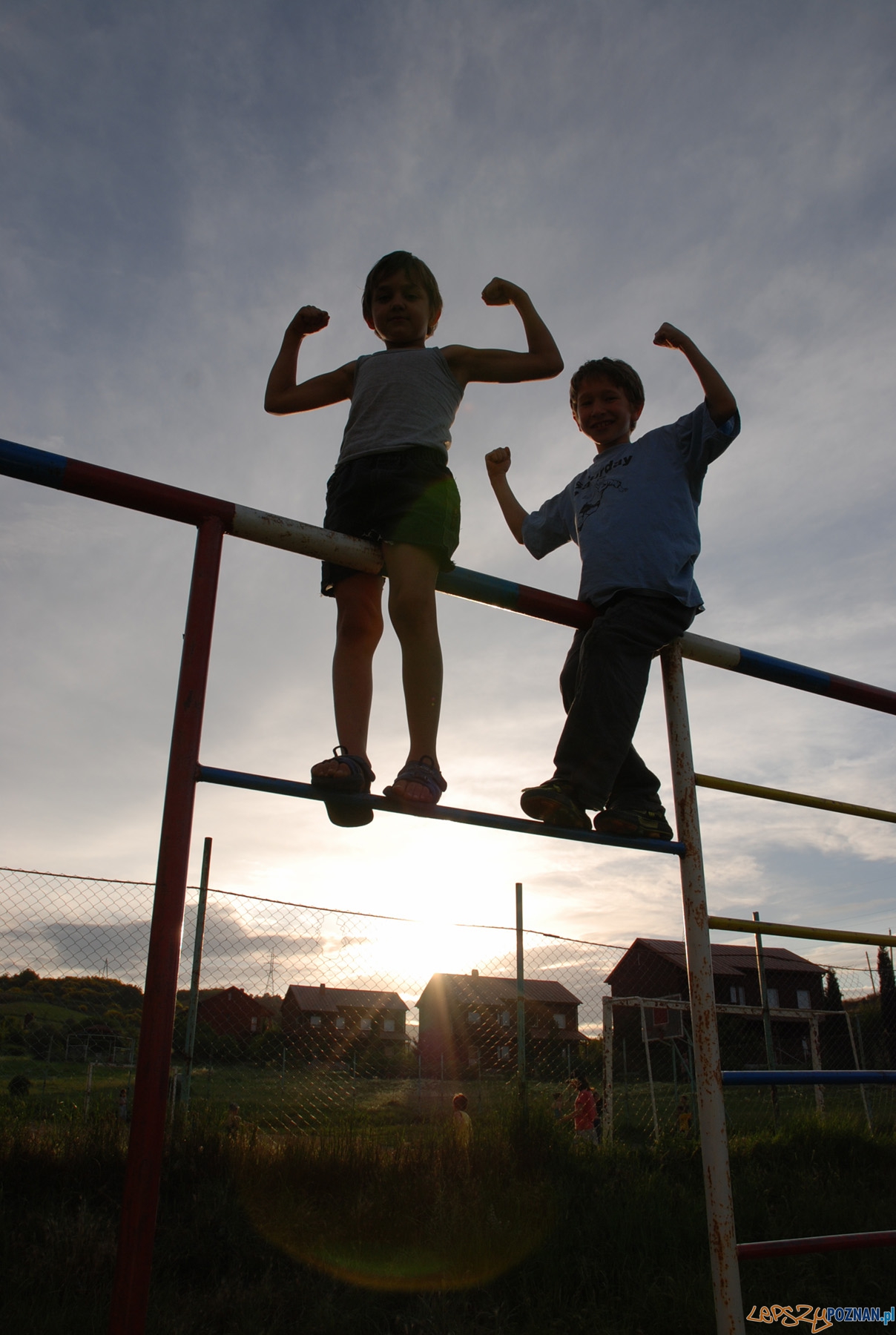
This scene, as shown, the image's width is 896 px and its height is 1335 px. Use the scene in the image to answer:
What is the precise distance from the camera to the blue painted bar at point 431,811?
1.28 meters

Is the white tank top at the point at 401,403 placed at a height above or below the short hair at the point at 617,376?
below

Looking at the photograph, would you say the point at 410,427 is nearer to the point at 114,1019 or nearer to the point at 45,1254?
the point at 45,1254

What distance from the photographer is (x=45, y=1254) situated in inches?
95.5

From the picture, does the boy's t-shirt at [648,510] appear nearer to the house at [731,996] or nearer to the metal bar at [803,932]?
the metal bar at [803,932]

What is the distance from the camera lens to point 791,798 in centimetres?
204

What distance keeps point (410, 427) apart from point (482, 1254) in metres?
2.43

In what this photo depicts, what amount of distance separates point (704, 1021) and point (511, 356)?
1.53m

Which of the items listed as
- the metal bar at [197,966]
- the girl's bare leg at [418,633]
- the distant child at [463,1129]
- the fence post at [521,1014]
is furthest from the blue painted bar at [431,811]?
the metal bar at [197,966]

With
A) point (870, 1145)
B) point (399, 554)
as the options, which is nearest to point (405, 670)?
point (399, 554)

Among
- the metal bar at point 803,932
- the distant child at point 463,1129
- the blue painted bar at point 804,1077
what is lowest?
the distant child at point 463,1129

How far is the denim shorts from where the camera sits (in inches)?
68.1

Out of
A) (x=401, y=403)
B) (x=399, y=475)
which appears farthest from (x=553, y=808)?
(x=401, y=403)

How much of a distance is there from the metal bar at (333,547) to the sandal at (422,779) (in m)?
0.40

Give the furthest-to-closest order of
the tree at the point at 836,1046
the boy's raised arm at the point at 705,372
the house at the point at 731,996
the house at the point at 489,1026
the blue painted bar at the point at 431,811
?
the house at the point at 731,996, the tree at the point at 836,1046, the house at the point at 489,1026, the boy's raised arm at the point at 705,372, the blue painted bar at the point at 431,811
